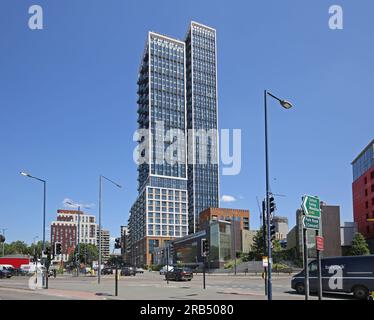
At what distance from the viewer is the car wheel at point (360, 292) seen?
24.9m

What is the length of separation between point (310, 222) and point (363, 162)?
98.4 metres

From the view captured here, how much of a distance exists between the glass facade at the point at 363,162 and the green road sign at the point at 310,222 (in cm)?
8902

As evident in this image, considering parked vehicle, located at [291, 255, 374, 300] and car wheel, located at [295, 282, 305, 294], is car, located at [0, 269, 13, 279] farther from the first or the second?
parked vehicle, located at [291, 255, 374, 300]

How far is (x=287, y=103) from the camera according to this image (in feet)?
78.5

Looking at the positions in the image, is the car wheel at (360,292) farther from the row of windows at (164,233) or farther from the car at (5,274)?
the row of windows at (164,233)

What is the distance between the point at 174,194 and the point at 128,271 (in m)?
124

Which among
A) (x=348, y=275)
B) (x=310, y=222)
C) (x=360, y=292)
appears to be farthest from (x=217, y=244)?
(x=310, y=222)

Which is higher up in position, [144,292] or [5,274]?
[144,292]

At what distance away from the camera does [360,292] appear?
82.7 feet

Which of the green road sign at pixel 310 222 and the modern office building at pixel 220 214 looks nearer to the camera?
the green road sign at pixel 310 222

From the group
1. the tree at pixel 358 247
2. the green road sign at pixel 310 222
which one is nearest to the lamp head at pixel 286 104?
the green road sign at pixel 310 222

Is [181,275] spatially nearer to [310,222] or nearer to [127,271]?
[127,271]

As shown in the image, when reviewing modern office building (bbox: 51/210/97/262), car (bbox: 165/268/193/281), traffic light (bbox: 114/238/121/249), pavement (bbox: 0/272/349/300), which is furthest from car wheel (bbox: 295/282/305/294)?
modern office building (bbox: 51/210/97/262)
